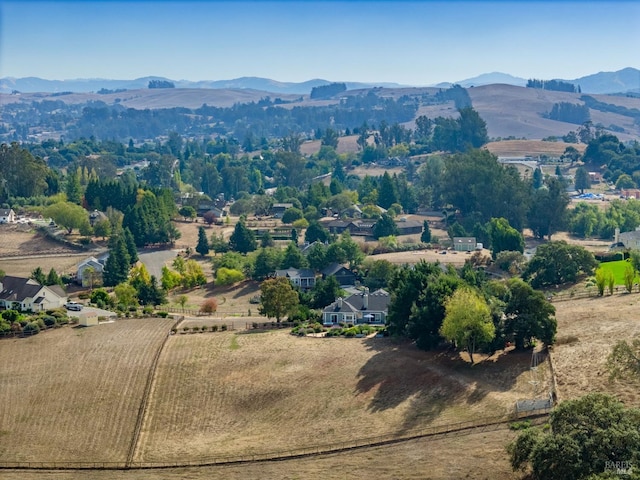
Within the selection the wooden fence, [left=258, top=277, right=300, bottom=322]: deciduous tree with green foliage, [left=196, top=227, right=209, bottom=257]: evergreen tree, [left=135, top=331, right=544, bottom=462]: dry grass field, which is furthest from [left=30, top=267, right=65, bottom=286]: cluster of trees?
the wooden fence

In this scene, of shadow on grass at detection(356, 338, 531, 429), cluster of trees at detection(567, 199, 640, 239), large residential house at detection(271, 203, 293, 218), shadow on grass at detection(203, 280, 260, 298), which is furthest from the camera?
large residential house at detection(271, 203, 293, 218)

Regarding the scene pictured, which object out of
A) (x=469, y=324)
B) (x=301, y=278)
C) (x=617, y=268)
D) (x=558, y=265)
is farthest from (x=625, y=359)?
(x=301, y=278)

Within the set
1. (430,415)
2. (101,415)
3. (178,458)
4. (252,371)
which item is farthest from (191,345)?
(430,415)

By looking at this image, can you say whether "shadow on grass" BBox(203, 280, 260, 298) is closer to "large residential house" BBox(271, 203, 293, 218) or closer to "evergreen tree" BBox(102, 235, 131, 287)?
"evergreen tree" BBox(102, 235, 131, 287)

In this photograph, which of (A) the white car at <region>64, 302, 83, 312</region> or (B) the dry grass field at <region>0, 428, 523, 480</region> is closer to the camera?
(B) the dry grass field at <region>0, 428, 523, 480</region>

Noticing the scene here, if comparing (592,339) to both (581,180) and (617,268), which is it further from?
(581,180)

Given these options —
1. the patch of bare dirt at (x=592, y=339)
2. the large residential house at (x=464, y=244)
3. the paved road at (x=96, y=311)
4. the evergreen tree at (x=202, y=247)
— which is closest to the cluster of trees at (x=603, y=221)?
the large residential house at (x=464, y=244)

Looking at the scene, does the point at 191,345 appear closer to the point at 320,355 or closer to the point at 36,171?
the point at 320,355
